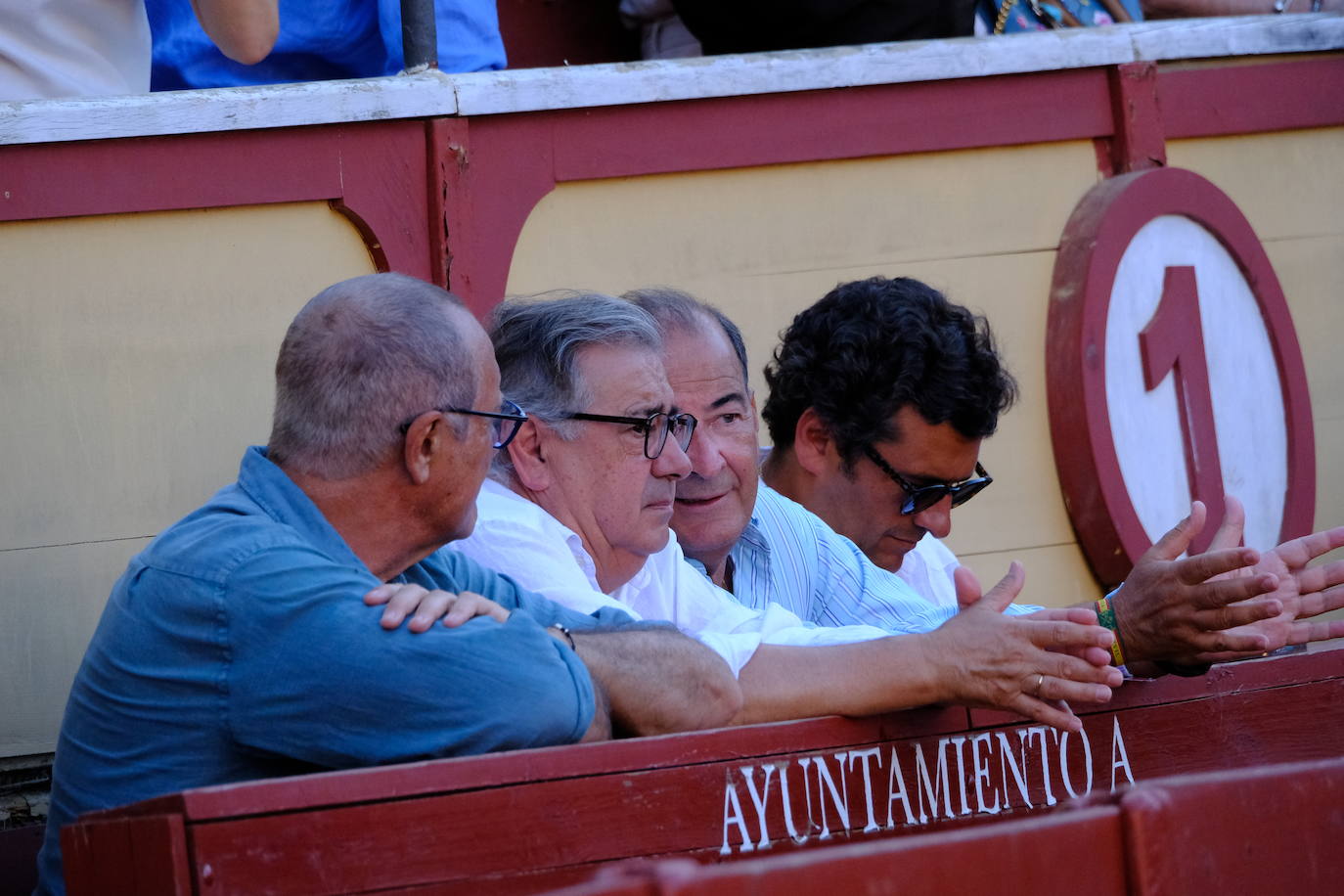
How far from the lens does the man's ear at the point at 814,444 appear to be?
380 cm

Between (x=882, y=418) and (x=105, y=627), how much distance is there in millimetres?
1991

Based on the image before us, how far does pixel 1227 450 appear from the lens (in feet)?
14.8

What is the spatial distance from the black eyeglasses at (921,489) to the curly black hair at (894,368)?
52 millimetres

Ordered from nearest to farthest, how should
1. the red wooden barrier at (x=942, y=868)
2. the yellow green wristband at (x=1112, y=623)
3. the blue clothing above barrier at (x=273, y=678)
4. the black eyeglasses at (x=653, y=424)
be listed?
the red wooden barrier at (x=942, y=868), the blue clothing above barrier at (x=273, y=678), the yellow green wristband at (x=1112, y=623), the black eyeglasses at (x=653, y=424)

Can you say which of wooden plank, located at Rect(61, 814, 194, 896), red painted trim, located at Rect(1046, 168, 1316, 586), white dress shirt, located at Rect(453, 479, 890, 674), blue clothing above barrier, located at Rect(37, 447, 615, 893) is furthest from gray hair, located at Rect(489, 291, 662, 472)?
red painted trim, located at Rect(1046, 168, 1316, 586)

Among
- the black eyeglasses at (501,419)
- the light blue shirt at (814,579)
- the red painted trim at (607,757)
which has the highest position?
the black eyeglasses at (501,419)

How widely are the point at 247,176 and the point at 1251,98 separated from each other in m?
2.71

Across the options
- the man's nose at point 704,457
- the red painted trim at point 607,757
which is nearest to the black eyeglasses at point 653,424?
the man's nose at point 704,457

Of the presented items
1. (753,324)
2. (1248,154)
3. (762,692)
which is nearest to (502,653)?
(762,692)

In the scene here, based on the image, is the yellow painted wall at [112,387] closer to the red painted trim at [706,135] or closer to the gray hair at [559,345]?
the red painted trim at [706,135]

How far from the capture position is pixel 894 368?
371 centimetres

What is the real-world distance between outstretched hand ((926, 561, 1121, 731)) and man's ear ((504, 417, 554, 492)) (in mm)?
776

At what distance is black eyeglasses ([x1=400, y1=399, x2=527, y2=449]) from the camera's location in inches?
A: 89.5

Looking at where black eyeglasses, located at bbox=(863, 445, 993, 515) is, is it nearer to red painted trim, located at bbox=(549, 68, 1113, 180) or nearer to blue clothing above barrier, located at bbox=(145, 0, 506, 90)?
red painted trim, located at bbox=(549, 68, 1113, 180)
